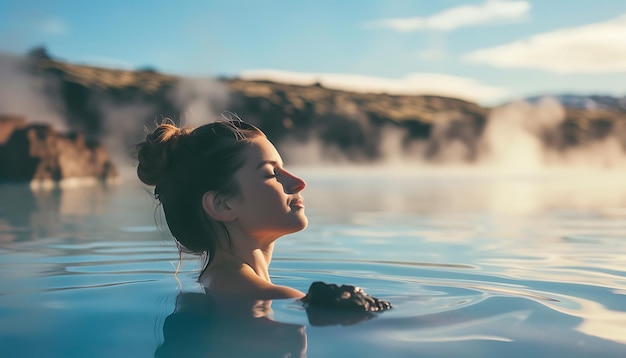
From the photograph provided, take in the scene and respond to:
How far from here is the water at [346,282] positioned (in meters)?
2.51

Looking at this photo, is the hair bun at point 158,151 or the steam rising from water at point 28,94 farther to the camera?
the steam rising from water at point 28,94

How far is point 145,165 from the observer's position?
346 centimetres

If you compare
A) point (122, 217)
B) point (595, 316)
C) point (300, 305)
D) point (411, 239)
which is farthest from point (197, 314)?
point (122, 217)

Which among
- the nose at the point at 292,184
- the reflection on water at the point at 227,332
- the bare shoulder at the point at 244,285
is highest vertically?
the nose at the point at 292,184

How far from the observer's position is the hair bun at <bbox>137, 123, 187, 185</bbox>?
341 centimetres

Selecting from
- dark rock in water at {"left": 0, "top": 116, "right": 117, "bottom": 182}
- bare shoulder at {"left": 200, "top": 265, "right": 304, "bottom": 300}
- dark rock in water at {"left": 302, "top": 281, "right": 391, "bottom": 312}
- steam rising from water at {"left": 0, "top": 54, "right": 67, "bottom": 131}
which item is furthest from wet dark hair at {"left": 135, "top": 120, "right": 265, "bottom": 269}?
steam rising from water at {"left": 0, "top": 54, "right": 67, "bottom": 131}

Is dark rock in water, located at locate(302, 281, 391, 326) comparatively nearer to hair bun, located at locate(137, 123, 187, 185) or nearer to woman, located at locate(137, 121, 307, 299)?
woman, located at locate(137, 121, 307, 299)

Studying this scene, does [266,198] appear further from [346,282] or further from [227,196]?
[346,282]

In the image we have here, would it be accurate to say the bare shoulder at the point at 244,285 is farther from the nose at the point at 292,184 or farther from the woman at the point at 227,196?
the nose at the point at 292,184

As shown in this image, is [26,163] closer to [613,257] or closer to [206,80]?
[613,257]

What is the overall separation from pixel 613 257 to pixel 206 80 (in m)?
68.9

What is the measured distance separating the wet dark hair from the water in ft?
0.82

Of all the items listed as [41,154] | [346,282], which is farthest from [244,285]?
[41,154]

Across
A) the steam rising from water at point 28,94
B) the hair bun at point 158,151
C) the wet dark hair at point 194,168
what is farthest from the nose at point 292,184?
the steam rising from water at point 28,94
